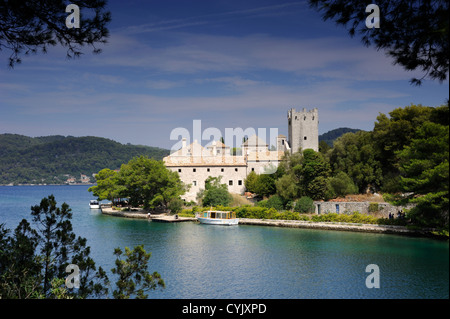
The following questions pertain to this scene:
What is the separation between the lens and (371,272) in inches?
522

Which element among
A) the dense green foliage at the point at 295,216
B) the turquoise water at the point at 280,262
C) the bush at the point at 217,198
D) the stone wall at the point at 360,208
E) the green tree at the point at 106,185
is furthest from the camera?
the green tree at the point at 106,185

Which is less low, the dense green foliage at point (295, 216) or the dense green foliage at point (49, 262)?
the dense green foliage at point (49, 262)

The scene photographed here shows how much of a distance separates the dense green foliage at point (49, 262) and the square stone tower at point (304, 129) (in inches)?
1207

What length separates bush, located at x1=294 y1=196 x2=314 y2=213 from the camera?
25047 mm

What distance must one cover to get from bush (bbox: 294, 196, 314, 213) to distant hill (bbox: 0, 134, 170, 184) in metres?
67.1

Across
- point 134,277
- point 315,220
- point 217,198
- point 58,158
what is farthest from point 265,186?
point 58,158

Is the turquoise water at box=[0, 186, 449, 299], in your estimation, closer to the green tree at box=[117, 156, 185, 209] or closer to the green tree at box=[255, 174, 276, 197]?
the green tree at box=[117, 156, 185, 209]

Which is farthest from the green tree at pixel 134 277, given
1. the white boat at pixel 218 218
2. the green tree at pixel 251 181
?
the green tree at pixel 251 181

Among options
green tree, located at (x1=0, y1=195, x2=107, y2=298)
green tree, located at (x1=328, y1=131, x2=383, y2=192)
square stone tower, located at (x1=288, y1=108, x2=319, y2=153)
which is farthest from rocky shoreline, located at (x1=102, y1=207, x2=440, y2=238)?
green tree, located at (x1=0, y1=195, x2=107, y2=298)

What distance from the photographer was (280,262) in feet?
50.3

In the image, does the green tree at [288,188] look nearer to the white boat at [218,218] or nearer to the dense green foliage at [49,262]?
the white boat at [218,218]

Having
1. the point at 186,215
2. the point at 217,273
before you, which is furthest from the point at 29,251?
the point at 186,215

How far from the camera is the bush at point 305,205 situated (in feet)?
82.2
